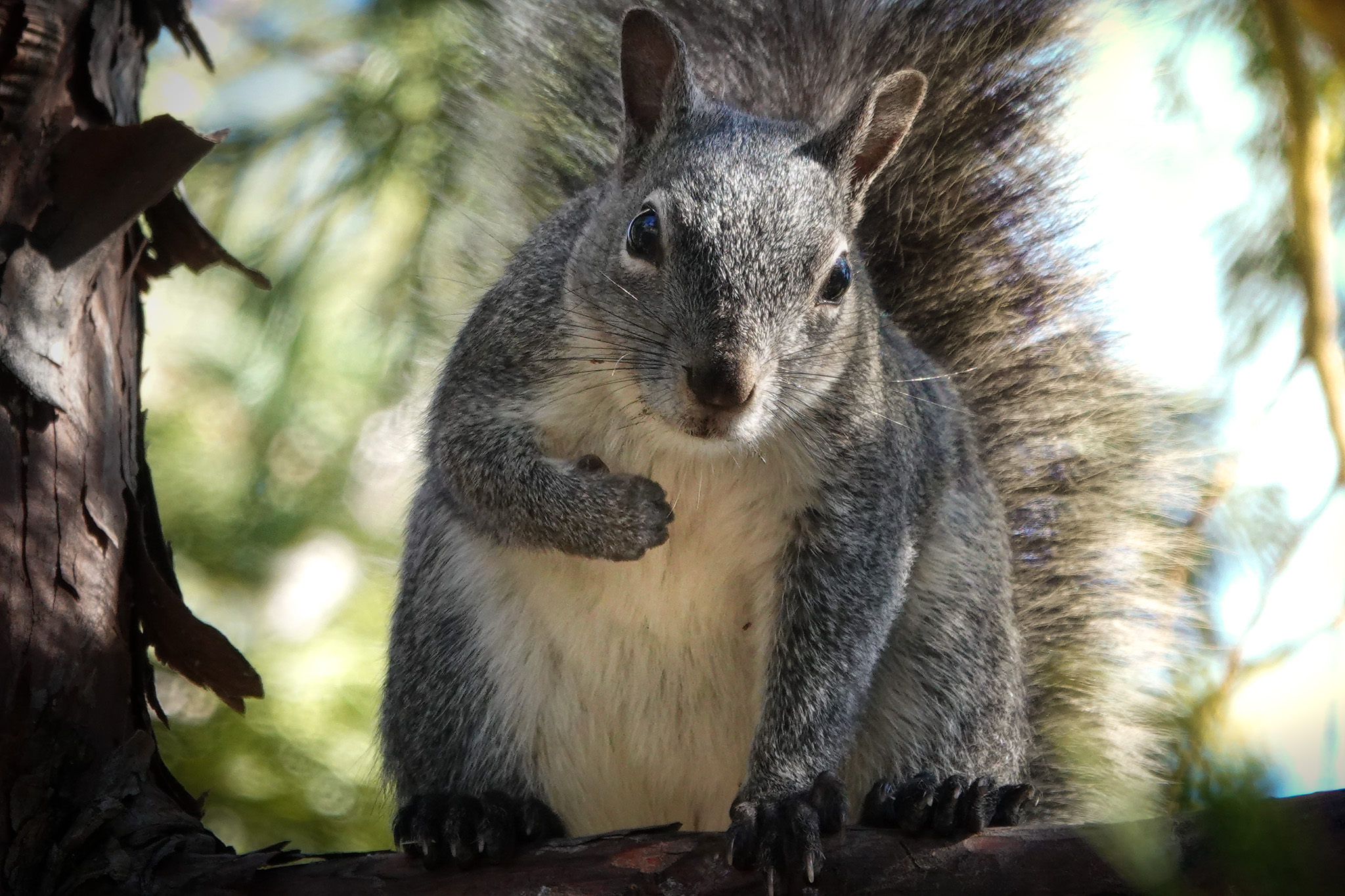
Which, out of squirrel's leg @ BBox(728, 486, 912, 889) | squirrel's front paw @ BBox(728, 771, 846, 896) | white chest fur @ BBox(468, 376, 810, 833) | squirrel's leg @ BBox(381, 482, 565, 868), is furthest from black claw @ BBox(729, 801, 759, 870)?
squirrel's leg @ BBox(381, 482, 565, 868)

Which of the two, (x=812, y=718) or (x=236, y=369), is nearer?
(x=812, y=718)

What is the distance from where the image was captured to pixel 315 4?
2.89m

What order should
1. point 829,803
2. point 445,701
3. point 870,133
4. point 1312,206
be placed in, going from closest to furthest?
point 1312,206
point 829,803
point 870,133
point 445,701

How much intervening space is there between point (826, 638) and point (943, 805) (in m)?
0.35

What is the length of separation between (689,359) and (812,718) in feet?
2.08

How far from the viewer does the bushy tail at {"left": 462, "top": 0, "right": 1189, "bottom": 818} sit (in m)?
2.66

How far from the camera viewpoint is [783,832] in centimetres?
162

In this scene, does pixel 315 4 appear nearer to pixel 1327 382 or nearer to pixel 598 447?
pixel 598 447

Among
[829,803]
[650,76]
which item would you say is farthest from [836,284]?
[829,803]

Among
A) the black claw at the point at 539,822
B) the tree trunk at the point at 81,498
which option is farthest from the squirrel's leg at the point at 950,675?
the tree trunk at the point at 81,498

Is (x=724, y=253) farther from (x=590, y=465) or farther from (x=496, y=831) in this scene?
(x=496, y=831)

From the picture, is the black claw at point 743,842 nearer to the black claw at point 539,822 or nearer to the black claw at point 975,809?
the black claw at point 975,809

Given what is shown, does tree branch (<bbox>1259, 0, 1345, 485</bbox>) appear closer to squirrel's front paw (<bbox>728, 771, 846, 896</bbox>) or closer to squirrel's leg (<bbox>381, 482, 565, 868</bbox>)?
squirrel's front paw (<bbox>728, 771, 846, 896</bbox>)

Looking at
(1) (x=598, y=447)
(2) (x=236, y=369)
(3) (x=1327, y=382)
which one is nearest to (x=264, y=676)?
(2) (x=236, y=369)
